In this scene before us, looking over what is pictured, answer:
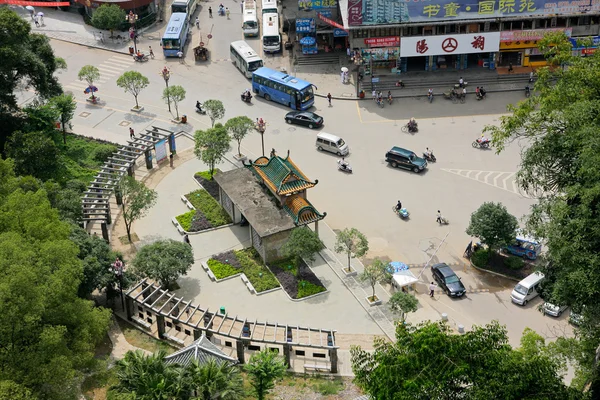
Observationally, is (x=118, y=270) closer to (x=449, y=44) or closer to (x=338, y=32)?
(x=338, y=32)

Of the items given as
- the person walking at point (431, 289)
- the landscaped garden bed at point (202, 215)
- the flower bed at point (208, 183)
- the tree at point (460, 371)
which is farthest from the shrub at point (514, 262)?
the tree at point (460, 371)

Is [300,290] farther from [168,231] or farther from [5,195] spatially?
[5,195]

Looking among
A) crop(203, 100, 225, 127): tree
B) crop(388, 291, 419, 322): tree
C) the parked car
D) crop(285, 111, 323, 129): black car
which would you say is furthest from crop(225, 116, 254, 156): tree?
crop(388, 291, 419, 322): tree

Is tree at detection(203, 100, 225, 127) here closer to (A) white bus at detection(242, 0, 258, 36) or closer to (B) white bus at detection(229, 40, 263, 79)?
(B) white bus at detection(229, 40, 263, 79)

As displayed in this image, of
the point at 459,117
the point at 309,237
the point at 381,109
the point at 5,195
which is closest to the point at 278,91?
the point at 381,109

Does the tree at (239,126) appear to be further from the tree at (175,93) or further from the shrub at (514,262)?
the shrub at (514,262)

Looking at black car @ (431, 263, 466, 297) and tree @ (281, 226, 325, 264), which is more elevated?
tree @ (281, 226, 325, 264)
